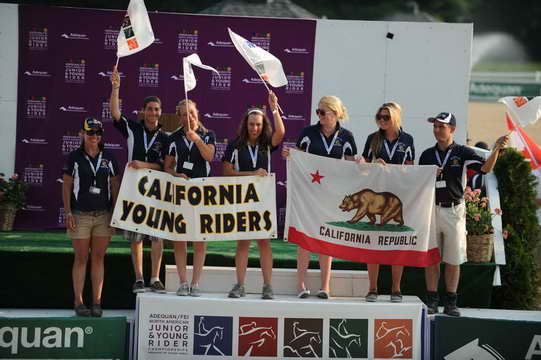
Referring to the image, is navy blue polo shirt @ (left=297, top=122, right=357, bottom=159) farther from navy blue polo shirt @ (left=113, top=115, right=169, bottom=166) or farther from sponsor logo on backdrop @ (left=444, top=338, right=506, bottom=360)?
sponsor logo on backdrop @ (left=444, top=338, right=506, bottom=360)

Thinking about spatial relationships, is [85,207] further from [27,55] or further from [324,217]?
[27,55]

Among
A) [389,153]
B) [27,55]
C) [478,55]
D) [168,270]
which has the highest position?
[478,55]

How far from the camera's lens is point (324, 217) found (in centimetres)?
849

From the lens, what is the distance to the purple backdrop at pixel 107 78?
1116 centimetres

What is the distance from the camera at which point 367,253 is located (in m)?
8.43

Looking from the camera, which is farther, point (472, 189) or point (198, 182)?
point (472, 189)

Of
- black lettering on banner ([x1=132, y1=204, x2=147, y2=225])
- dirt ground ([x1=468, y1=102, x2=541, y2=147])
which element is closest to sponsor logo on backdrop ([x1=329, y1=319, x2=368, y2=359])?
black lettering on banner ([x1=132, y1=204, x2=147, y2=225])

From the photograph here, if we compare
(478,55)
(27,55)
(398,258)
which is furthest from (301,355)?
(478,55)

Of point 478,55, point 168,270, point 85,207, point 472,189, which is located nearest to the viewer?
point 85,207

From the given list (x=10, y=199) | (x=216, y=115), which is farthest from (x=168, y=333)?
(x=216, y=115)

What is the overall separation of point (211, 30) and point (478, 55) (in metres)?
31.8

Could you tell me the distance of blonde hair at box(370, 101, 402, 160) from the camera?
8.17 metres

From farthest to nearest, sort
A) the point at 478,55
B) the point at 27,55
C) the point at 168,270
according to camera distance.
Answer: the point at 478,55
the point at 27,55
the point at 168,270

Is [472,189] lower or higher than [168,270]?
higher
